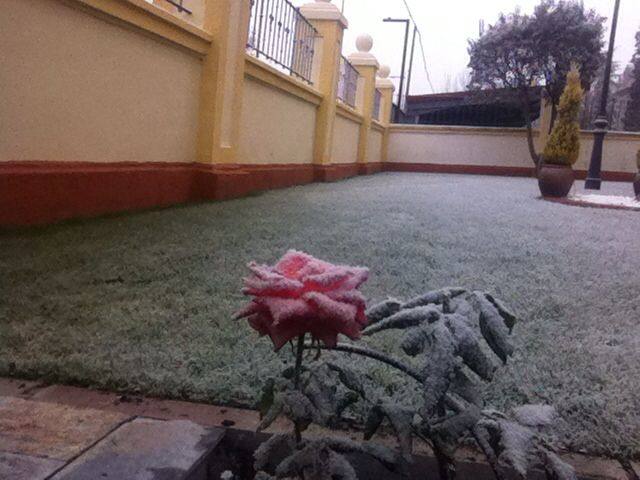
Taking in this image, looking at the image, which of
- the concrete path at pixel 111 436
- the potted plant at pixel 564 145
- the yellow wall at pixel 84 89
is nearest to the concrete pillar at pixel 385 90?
the potted plant at pixel 564 145

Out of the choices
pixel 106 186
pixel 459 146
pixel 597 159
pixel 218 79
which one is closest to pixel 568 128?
pixel 597 159

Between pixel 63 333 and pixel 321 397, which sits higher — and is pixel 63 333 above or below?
below

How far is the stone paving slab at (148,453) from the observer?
1.07 metres

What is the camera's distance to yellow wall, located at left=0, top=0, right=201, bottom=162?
3.21m

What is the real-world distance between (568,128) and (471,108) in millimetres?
12522

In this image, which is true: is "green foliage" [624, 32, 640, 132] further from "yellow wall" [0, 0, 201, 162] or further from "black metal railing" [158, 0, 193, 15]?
"yellow wall" [0, 0, 201, 162]

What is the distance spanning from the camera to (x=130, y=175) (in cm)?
432

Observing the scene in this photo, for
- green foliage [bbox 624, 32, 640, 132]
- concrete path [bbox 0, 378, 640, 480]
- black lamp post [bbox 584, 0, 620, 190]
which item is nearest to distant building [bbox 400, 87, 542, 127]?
black lamp post [bbox 584, 0, 620, 190]

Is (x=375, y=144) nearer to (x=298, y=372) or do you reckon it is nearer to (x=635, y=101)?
(x=635, y=101)

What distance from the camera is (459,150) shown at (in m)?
17.8

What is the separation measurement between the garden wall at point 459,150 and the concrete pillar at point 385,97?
11.8 inches

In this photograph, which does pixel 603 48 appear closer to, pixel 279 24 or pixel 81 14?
pixel 279 24

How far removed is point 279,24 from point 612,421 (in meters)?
6.89

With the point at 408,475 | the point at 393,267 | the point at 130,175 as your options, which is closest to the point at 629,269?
the point at 393,267
